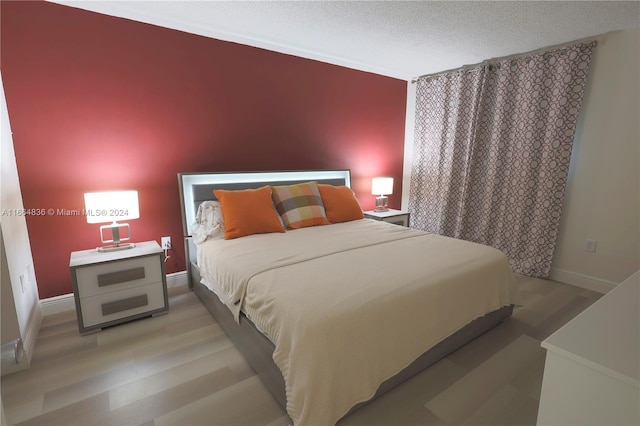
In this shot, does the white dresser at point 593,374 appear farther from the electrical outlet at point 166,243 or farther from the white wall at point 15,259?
the electrical outlet at point 166,243

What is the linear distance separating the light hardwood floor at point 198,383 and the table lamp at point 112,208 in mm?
683

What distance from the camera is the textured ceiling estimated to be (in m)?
2.26

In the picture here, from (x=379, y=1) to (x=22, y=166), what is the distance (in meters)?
2.87

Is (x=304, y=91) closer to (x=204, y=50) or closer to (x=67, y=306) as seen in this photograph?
(x=204, y=50)

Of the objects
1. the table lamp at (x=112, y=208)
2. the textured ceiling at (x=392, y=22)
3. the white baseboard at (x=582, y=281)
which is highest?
the textured ceiling at (x=392, y=22)

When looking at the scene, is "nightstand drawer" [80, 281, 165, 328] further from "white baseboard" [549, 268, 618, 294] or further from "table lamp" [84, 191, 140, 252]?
"white baseboard" [549, 268, 618, 294]

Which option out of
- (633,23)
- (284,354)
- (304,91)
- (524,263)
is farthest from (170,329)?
(633,23)

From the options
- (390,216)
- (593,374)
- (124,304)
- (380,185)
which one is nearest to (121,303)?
(124,304)

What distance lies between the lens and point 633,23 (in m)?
2.45

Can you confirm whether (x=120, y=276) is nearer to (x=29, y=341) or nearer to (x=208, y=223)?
(x=29, y=341)

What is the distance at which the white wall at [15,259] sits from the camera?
1.76 metres

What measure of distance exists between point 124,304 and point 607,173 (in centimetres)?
425

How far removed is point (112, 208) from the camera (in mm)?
2244

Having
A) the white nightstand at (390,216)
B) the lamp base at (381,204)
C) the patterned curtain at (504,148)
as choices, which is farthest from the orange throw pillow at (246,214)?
the patterned curtain at (504,148)
